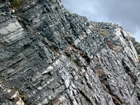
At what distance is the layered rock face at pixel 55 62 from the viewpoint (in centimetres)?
2305

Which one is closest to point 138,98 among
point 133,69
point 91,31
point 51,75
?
point 133,69

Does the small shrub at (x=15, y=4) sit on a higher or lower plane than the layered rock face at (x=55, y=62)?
higher

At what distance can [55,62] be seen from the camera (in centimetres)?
2670

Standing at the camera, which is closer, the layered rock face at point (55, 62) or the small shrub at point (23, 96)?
the small shrub at point (23, 96)

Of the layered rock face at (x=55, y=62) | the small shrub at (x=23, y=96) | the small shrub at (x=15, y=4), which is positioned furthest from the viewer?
the small shrub at (x=15, y=4)

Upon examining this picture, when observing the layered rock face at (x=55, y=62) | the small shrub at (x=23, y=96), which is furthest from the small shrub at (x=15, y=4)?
the small shrub at (x=23, y=96)

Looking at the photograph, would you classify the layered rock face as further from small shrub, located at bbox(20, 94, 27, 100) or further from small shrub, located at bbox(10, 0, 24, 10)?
small shrub, located at bbox(10, 0, 24, 10)

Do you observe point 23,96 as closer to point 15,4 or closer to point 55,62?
point 55,62

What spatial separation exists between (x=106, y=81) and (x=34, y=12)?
1510cm

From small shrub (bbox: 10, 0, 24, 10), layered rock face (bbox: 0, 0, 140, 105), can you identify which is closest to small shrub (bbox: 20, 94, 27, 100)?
layered rock face (bbox: 0, 0, 140, 105)

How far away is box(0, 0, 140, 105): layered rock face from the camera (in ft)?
75.6

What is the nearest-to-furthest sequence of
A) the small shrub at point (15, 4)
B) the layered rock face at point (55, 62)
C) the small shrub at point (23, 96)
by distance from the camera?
the small shrub at point (23, 96), the layered rock face at point (55, 62), the small shrub at point (15, 4)

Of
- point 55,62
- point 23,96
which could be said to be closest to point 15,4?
point 55,62

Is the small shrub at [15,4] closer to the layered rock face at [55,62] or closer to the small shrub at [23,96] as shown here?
the layered rock face at [55,62]
